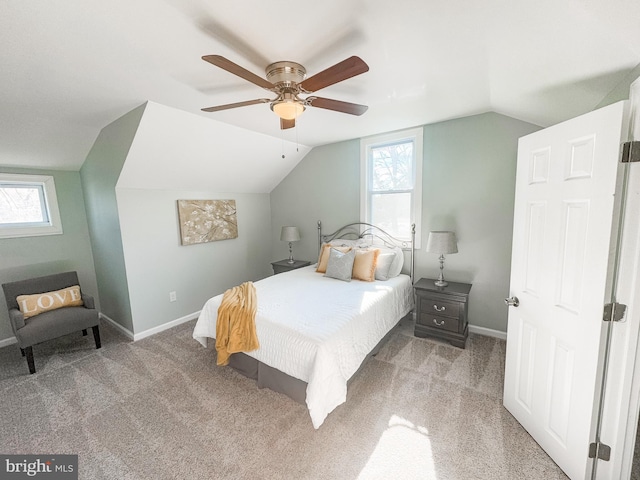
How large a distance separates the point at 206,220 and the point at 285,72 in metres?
2.81

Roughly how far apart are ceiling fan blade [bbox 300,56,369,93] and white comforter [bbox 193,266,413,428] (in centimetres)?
166

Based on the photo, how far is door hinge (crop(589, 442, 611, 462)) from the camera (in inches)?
54.5

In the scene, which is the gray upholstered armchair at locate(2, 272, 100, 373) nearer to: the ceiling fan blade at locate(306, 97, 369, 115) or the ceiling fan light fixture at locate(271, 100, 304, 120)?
the ceiling fan light fixture at locate(271, 100, 304, 120)

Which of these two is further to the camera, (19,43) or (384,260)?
(384,260)

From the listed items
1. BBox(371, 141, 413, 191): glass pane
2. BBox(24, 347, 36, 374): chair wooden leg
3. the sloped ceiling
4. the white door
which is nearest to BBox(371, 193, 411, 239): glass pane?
BBox(371, 141, 413, 191): glass pane

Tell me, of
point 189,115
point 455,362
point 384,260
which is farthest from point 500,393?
point 189,115

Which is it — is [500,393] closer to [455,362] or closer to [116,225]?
[455,362]

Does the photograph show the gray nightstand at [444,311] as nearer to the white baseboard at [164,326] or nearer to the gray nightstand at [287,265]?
the gray nightstand at [287,265]

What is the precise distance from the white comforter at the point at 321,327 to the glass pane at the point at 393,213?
816 mm

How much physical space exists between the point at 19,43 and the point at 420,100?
111 inches

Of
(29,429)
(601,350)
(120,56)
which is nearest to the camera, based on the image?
(601,350)

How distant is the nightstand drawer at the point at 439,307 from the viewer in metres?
2.87

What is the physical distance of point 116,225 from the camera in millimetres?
3170

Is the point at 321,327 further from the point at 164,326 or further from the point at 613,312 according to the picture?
the point at 164,326
